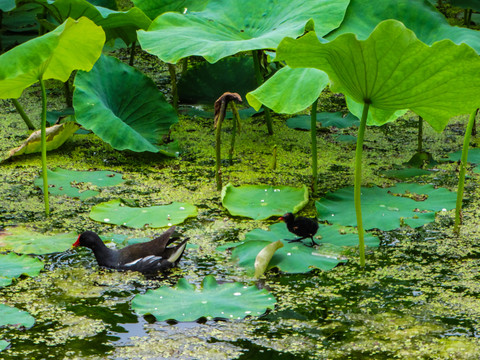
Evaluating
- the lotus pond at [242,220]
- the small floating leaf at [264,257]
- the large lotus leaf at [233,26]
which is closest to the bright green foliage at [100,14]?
the lotus pond at [242,220]

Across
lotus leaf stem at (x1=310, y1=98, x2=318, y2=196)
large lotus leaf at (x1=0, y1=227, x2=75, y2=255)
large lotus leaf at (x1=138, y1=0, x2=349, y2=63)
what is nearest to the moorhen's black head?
large lotus leaf at (x1=0, y1=227, x2=75, y2=255)

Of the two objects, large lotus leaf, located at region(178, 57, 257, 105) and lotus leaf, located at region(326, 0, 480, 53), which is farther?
large lotus leaf, located at region(178, 57, 257, 105)

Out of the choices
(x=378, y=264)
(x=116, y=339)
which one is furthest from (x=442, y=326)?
(x=116, y=339)

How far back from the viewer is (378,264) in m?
2.77

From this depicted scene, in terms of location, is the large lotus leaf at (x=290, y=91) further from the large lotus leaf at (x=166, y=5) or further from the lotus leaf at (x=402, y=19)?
the large lotus leaf at (x=166, y=5)

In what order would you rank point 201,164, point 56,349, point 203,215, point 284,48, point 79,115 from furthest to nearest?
point 201,164 → point 79,115 → point 203,215 → point 284,48 → point 56,349

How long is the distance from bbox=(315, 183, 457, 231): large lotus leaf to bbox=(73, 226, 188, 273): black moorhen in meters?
0.82

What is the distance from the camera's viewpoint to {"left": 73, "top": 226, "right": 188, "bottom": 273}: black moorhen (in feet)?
8.82

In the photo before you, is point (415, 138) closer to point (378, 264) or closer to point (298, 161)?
point (298, 161)

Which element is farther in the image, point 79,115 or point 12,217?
point 79,115

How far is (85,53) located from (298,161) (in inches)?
59.8

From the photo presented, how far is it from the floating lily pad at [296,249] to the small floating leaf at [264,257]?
4 cm

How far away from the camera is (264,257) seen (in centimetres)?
264

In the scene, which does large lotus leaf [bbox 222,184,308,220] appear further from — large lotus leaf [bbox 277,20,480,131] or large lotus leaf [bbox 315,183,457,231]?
large lotus leaf [bbox 277,20,480,131]
